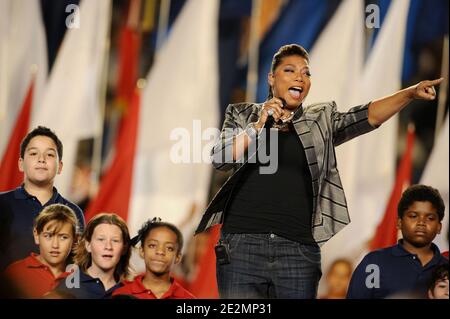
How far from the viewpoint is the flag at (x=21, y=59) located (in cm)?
696

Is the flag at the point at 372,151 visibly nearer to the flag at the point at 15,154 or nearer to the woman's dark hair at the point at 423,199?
the flag at the point at 15,154

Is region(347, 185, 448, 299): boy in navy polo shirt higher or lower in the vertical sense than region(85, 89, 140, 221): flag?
lower

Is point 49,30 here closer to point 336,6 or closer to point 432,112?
point 336,6

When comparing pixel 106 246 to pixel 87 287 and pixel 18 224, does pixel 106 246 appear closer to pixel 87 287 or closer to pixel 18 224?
pixel 87 287

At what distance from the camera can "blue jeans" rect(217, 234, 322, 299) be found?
3.51 metres

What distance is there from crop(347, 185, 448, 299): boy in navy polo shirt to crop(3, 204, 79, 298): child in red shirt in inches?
49.7

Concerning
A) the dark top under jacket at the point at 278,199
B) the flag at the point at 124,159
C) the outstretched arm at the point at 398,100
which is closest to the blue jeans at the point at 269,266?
the dark top under jacket at the point at 278,199

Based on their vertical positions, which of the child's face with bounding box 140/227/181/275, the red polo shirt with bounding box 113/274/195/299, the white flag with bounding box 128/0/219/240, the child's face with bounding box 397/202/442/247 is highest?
the white flag with bounding box 128/0/219/240

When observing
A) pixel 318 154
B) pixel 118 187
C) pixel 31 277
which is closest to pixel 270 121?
pixel 318 154

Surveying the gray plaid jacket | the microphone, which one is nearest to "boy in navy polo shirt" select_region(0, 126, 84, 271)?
the gray plaid jacket

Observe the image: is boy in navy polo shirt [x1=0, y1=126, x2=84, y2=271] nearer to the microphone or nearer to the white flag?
the microphone

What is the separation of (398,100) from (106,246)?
4.63 feet

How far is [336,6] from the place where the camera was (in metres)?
7.77

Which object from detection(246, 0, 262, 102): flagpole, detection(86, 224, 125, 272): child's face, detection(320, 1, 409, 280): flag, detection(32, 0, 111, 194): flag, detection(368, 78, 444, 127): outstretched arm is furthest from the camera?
detection(246, 0, 262, 102): flagpole
